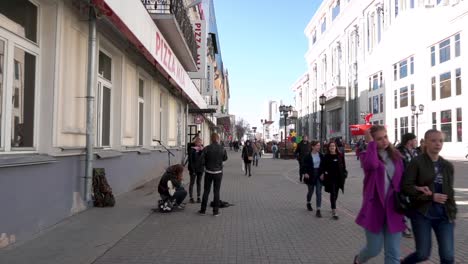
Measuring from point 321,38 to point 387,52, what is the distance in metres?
35.1

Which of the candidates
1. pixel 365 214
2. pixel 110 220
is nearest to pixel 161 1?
pixel 110 220

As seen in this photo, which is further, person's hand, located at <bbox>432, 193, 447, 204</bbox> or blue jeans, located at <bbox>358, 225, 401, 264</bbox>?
blue jeans, located at <bbox>358, 225, 401, 264</bbox>

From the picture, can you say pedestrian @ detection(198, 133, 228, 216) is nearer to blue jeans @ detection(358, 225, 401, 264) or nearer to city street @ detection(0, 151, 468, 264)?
city street @ detection(0, 151, 468, 264)

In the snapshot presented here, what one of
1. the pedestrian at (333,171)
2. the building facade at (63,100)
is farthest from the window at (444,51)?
the pedestrian at (333,171)

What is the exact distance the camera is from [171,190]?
29.7 ft

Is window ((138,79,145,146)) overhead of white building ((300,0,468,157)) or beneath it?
beneath

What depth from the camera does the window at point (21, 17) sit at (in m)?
6.03

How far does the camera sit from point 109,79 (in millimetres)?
10727

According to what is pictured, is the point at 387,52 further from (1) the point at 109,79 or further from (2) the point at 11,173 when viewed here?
(2) the point at 11,173

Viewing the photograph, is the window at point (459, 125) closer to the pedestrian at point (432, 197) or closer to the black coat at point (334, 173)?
the black coat at point (334, 173)

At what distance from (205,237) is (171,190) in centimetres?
253

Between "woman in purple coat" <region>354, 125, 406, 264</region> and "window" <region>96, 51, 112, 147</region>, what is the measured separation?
7079 millimetres

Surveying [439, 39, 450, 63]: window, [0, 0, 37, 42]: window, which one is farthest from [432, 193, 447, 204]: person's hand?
[439, 39, 450, 63]: window

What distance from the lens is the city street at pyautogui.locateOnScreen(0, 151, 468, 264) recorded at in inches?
215
